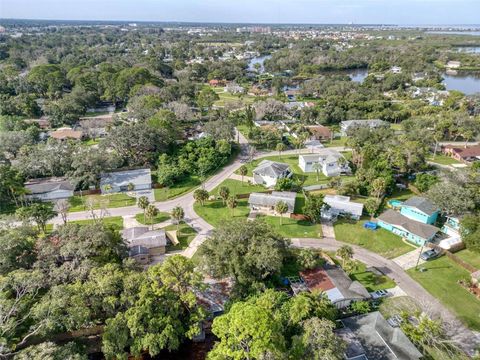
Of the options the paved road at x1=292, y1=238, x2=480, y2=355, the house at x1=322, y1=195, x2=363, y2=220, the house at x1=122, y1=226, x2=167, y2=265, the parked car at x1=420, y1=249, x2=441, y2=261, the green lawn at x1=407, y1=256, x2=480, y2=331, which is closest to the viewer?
the paved road at x1=292, y1=238, x2=480, y2=355

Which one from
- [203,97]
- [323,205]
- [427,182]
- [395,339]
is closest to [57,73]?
[203,97]

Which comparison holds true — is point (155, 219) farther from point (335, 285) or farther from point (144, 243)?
point (335, 285)

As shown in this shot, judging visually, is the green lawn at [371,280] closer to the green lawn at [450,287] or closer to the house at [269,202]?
the green lawn at [450,287]

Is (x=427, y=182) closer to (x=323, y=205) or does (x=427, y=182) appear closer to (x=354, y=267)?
(x=323, y=205)

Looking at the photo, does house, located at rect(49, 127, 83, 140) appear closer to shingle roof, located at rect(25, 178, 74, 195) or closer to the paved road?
shingle roof, located at rect(25, 178, 74, 195)

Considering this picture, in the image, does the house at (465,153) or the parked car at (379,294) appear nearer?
the parked car at (379,294)

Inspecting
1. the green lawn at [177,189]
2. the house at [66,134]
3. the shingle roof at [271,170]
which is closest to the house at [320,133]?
the shingle roof at [271,170]

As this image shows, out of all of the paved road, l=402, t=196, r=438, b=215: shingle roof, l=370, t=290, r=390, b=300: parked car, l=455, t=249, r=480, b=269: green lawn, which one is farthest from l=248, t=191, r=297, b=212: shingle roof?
l=455, t=249, r=480, b=269: green lawn

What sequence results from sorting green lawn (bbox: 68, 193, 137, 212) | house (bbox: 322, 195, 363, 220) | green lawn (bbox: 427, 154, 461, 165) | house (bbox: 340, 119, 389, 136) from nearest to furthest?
1. house (bbox: 322, 195, 363, 220)
2. green lawn (bbox: 68, 193, 137, 212)
3. green lawn (bbox: 427, 154, 461, 165)
4. house (bbox: 340, 119, 389, 136)
